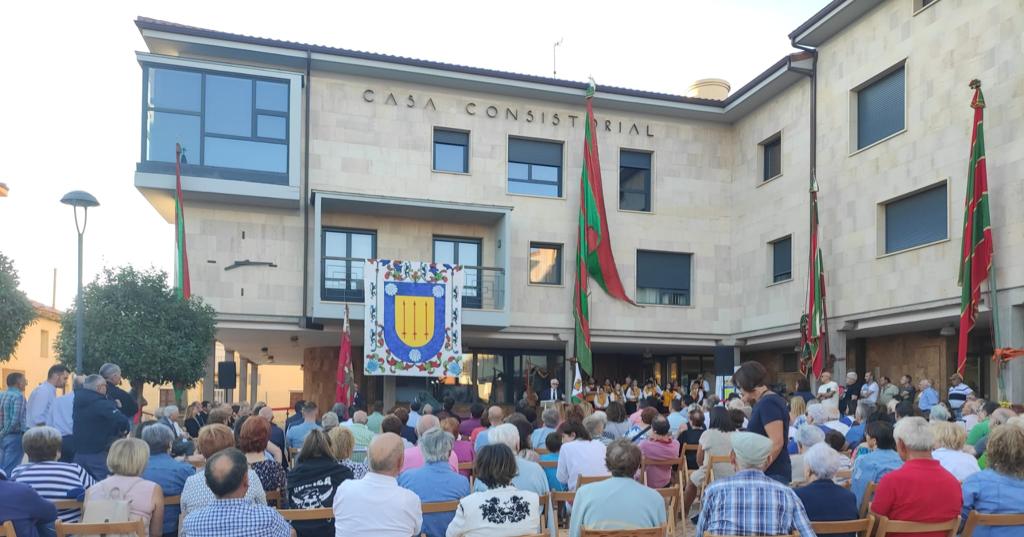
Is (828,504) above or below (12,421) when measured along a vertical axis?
above

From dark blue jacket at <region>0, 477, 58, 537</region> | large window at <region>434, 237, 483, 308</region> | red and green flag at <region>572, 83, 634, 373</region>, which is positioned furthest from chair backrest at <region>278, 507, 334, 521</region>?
large window at <region>434, 237, 483, 308</region>

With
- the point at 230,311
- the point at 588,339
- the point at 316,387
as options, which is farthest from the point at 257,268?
the point at 588,339

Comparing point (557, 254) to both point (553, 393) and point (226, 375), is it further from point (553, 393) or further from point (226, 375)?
point (226, 375)

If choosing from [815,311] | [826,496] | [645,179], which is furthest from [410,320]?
[826,496]

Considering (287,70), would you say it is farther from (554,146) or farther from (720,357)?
(720,357)

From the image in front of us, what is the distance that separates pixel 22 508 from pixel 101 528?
513mm

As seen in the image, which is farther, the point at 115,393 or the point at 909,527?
the point at 115,393

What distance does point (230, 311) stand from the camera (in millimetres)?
18016

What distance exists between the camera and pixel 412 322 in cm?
1755

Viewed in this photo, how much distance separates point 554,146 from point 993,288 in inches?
410

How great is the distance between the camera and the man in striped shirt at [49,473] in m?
5.37

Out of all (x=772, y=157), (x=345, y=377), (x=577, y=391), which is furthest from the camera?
(x=772, y=157)

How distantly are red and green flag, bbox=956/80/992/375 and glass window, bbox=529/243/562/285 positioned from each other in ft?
30.3

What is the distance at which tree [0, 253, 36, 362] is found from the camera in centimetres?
1472
